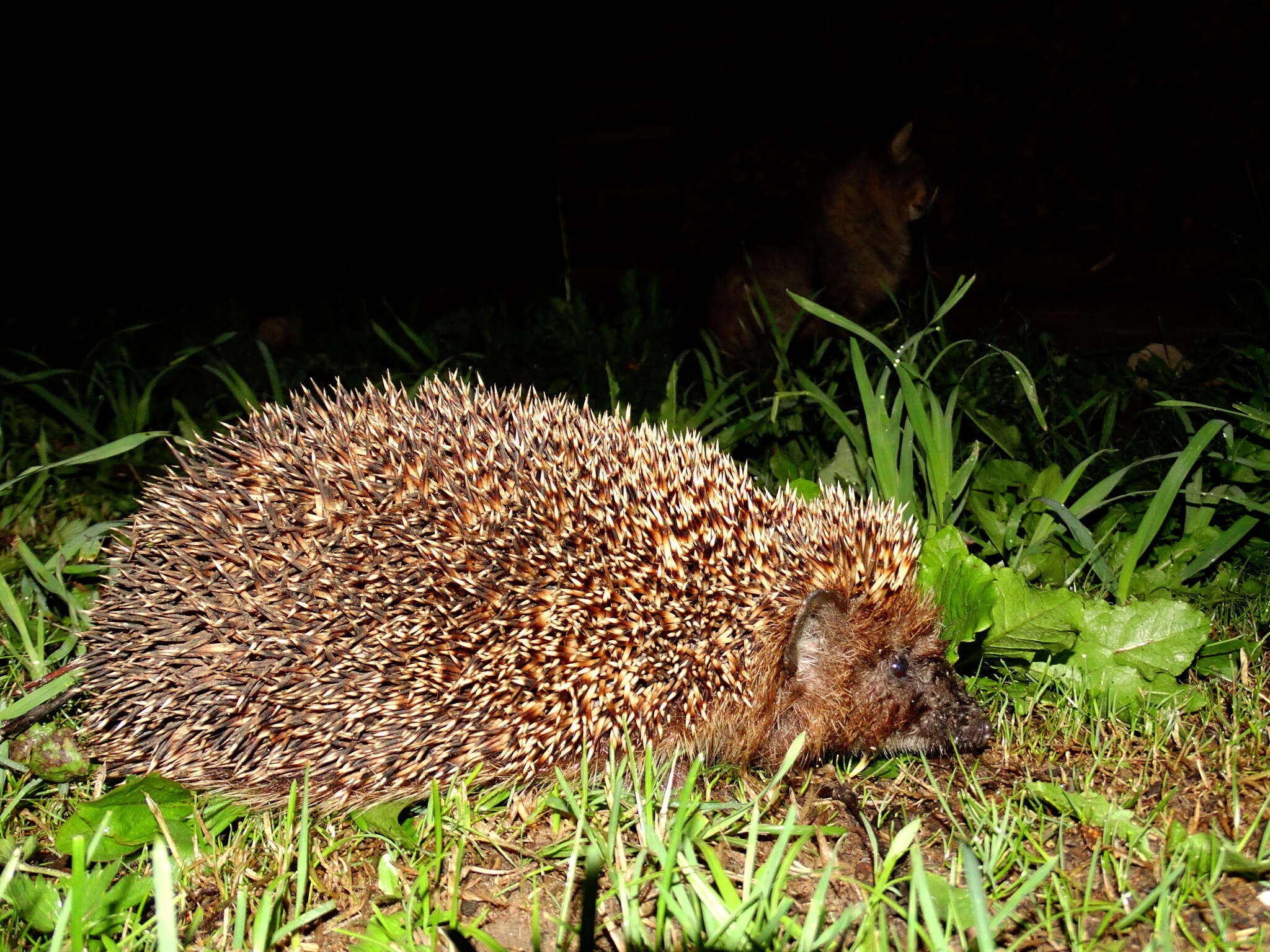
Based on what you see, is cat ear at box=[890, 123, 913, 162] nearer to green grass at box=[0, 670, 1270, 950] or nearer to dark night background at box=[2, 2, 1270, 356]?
dark night background at box=[2, 2, 1270, 356]

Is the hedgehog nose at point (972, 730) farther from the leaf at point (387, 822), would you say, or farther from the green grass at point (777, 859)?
the leaf at point (387, 822)

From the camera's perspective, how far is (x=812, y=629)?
3.07 metres

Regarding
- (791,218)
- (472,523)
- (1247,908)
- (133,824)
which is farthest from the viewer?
(791,218)

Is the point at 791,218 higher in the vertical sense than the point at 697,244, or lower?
higher

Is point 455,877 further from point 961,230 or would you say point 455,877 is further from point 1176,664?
point 961,230

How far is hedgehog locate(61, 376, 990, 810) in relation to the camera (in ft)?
8.63

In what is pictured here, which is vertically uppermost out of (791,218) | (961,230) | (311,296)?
(791,218)

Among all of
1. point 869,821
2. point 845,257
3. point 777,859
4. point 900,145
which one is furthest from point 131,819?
point 900,145

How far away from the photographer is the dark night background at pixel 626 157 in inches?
282

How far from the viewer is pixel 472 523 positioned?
2.74 metres

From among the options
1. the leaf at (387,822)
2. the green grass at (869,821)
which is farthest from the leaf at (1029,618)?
the leaf at (387,822)

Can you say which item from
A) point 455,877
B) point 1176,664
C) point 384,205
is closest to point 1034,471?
point 1176,664

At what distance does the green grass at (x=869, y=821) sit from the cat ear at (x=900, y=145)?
102 inches

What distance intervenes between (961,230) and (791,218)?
2.28m
